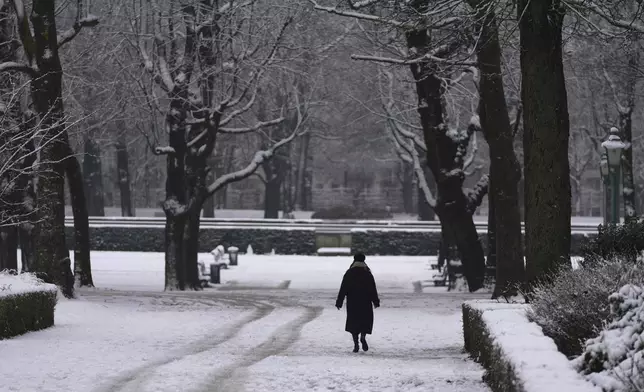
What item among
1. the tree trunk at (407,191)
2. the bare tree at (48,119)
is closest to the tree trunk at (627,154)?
the bare tree at (48,119)

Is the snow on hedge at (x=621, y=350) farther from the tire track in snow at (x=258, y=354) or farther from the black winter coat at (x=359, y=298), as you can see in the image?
the black winter coat at (x=359, y=298)

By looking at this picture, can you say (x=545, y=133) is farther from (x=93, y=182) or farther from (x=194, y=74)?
(x=93, y=182)

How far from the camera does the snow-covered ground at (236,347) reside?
11312 mm

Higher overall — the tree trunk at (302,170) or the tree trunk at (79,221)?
the tree trunk at (302,170)

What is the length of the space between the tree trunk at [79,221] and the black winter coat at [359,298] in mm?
10943

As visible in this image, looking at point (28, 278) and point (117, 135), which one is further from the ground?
point (117, 135)

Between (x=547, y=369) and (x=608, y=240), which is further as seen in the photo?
(x=608, y=240)

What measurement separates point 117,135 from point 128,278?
49.9 ft

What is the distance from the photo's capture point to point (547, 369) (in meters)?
8.08

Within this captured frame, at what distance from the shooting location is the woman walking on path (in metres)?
15.6

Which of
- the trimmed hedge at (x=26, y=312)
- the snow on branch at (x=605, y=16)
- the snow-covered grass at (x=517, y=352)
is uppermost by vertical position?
the snow on branch at (x=605, y=16)

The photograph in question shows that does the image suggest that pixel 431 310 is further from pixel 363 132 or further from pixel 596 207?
pixel 596 207

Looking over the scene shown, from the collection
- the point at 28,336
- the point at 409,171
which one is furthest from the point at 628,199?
the point at 409,171

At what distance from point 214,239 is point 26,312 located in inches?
1381
